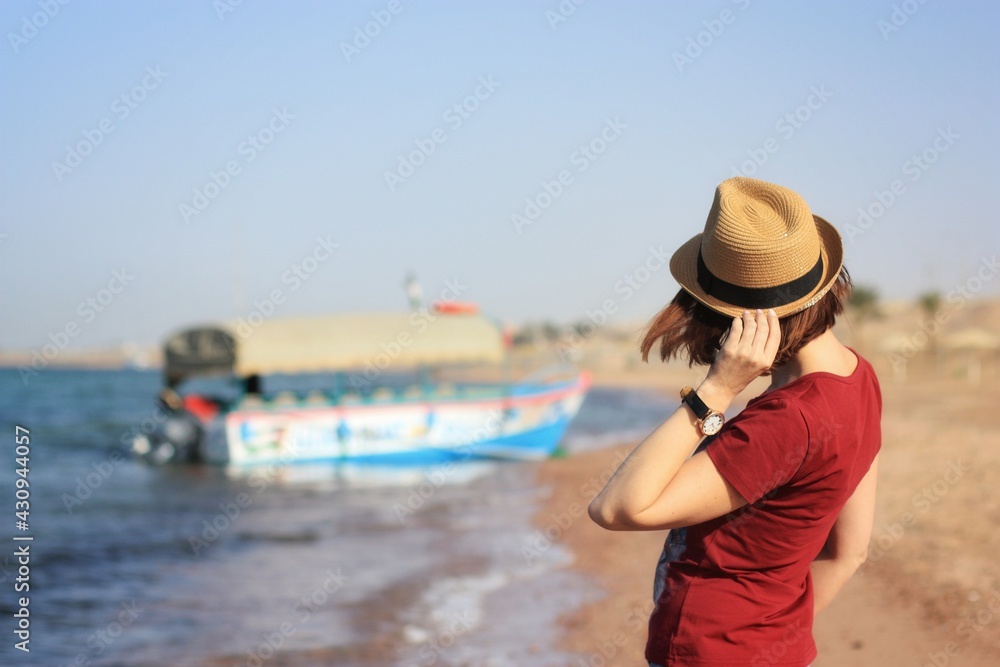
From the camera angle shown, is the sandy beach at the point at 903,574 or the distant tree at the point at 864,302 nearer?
the sandy beach at the point at 903,574

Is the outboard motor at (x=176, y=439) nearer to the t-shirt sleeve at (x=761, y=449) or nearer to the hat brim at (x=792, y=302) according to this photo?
the hat brim at (x=792, y=302)

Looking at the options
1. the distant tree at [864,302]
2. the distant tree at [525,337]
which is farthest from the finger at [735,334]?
the distant tree at [525,337]

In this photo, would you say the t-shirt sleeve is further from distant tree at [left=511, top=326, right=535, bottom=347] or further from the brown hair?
distant tree at [left=511, top=326, right=535, bottom=347]

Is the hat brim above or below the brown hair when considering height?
above

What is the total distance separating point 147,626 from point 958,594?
6.84m

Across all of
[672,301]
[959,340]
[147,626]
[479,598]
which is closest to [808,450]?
[672,301]

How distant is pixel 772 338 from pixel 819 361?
18cm

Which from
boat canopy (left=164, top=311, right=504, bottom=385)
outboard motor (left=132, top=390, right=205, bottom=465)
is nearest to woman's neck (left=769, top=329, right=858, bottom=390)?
boat canopy (left=164, top=311, right=504, bottom=385)

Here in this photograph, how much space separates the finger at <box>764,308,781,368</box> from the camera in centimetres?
179

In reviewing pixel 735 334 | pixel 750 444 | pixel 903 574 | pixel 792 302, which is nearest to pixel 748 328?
pixel 735 334

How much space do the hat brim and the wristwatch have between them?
20 cm

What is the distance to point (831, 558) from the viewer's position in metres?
2.18

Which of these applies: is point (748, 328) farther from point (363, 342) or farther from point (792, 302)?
point (363, 342)

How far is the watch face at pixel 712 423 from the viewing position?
1813 millimetres
